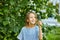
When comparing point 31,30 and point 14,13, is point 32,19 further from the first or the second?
point 14,13

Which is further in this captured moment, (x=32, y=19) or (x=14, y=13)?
(x=14, y=13)

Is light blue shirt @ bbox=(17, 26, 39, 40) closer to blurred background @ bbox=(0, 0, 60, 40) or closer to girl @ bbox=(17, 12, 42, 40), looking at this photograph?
girl @ bbox=(17, 12, 42, 40)

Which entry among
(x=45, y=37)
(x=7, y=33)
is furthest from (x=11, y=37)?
(x=45, y=37)

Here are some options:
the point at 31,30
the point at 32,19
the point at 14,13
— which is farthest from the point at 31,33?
the point at 14,13

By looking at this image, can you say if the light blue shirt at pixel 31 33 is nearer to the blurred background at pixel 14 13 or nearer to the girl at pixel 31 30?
the girl at pixel 31 30

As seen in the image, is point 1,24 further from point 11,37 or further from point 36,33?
point 36,33

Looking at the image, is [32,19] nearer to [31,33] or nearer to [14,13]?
[31,33]

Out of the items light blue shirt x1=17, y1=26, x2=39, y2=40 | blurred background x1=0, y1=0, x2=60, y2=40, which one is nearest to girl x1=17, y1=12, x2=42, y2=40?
light blue shirt x1=17, y1=26, x2=39, y2=40

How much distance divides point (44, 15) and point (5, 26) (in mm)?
730

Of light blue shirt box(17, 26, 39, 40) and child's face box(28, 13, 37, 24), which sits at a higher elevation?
child's face box(28, 13, 37, 24)

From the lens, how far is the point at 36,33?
432 centimetres

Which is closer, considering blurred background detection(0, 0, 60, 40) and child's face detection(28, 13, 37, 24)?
child's face detection(28, 13, 37, 24)

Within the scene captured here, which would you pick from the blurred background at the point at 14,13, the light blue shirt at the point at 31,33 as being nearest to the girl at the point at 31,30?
the light blue shirt at the point at 31,33

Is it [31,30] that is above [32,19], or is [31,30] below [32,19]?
below
